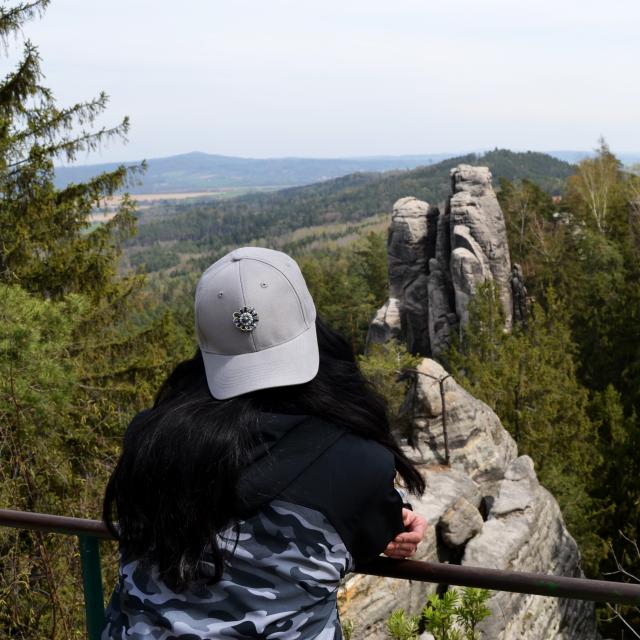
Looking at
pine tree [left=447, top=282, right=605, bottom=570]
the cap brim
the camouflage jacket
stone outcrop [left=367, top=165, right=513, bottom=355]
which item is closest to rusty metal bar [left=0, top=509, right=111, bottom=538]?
the camouflage jacket

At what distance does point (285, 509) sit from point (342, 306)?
44.9m

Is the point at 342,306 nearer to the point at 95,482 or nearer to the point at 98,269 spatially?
the point at 98,269

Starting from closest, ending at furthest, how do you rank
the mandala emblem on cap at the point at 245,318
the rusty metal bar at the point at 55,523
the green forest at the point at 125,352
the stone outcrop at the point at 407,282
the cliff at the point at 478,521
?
1. the mandala emblem on cap at the point at 245,318
2. the rusty metal bar at the point at 55,523
3. the green forest at the point at 125,352
4. the cliff at the point at 478,521
5. the stone outcrop at the point at 407,282

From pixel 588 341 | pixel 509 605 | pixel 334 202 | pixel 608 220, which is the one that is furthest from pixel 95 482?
pixel 334 202

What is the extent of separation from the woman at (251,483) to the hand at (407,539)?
13 cm

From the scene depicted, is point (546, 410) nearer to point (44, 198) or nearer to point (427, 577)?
point (44, 198)

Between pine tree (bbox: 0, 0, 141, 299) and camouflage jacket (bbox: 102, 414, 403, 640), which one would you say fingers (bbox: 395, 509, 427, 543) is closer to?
camouflage jacket (bbox: 102, 414, 403, 640)

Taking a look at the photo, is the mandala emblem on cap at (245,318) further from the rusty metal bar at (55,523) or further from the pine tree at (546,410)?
the pine tree at (546,410)

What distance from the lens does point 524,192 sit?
38.2m

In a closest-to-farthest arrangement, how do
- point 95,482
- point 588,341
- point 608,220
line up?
point 95,482 → point 588,341 → point 608,220

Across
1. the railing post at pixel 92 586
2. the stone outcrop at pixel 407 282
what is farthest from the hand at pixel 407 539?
the stone outcrop at pixel 407 282

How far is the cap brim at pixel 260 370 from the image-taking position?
148cm

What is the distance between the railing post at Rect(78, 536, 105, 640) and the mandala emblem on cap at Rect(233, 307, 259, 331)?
41.2 inches

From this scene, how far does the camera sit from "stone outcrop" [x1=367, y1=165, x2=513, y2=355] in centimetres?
2978
